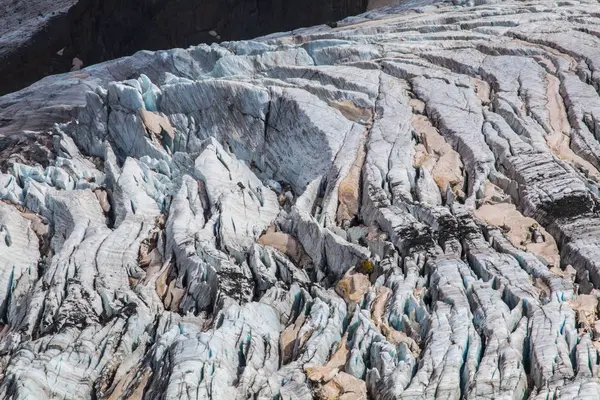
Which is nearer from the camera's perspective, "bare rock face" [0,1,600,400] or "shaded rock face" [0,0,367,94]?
"bare rock face" [0,1,600,400]

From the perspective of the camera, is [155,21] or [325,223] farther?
[155,21]

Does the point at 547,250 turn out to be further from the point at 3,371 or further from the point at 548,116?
the point at 3,371

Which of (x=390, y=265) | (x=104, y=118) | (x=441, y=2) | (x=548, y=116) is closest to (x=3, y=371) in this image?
(x=390, y=265)

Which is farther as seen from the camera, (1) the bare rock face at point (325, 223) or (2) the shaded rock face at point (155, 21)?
(2) the shaded rock face at point (155, 21)
